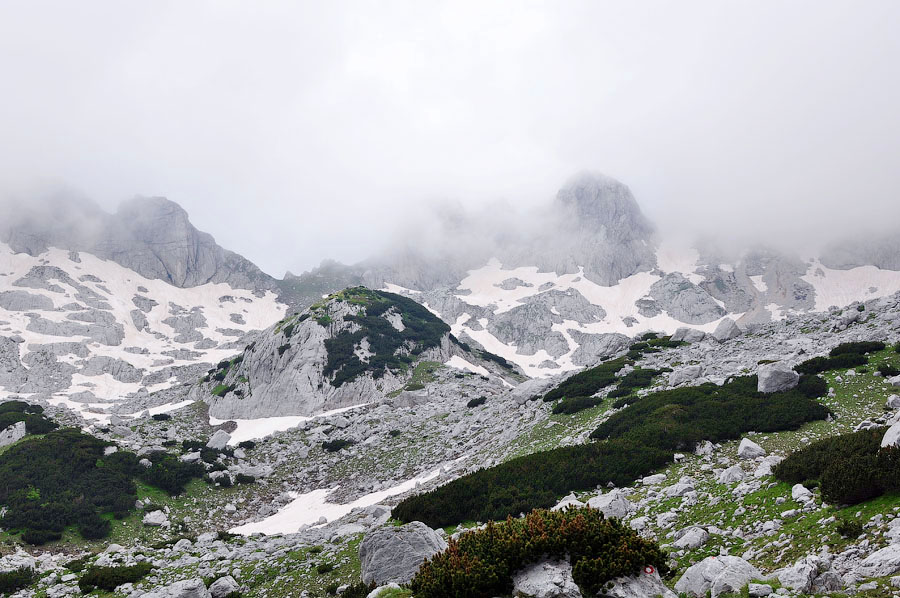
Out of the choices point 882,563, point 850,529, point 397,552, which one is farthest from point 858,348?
point 397,552

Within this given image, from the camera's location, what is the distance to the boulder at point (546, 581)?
7.11 metres

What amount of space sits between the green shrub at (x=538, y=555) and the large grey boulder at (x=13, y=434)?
151 feet

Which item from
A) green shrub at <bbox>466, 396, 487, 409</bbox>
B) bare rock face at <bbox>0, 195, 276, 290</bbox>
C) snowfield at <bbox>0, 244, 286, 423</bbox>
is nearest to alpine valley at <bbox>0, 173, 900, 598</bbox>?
green shrub at <bbox>466, 396, 487, 409</bbox>

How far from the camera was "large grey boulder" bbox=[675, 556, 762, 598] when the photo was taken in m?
7.14

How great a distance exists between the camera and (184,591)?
1348 centimetres

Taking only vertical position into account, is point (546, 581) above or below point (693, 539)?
above

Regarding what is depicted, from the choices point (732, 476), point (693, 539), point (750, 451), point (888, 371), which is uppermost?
point (693, 539)

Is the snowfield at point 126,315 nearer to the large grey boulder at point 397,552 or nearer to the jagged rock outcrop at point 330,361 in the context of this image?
the jagged rock outcrop at point 330,361

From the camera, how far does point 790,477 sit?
11078mm

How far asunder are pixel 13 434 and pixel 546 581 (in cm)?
4891

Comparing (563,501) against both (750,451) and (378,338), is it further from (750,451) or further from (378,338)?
(378,338)

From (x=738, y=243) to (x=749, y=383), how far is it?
204 meters

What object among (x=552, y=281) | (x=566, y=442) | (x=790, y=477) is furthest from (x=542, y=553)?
(x=552, y=281)

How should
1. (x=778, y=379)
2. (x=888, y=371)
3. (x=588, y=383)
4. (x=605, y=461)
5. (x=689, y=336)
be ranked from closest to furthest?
(x=605, y=461)
(x=888, y=371)
(x=778, y=379)
(x=588, y=383)
(x=689, y=336)
